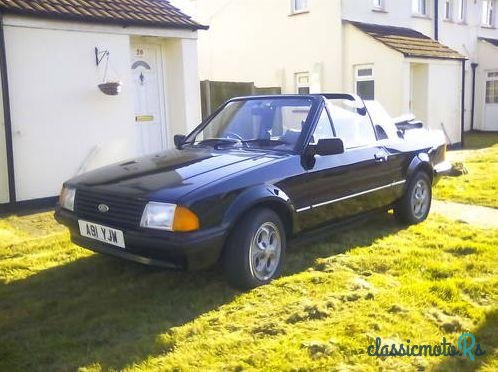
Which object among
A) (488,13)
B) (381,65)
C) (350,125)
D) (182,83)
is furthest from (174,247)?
(488,13)

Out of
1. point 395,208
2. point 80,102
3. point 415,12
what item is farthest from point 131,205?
point 415,12

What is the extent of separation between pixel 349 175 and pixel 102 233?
8.12ft

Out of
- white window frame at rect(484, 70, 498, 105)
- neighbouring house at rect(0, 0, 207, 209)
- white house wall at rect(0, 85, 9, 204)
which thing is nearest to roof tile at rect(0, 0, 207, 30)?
neighbouring house at rect(0, 0, 207, 209)

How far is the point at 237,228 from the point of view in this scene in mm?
4180

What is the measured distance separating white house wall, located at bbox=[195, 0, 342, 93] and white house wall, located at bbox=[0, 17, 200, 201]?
7.63m

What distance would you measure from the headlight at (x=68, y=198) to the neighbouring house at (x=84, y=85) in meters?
3.30

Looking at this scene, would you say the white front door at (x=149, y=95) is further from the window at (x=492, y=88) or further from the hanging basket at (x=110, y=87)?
the window at (x=492, y=88)

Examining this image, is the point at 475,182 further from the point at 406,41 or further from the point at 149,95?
the point at 406,41

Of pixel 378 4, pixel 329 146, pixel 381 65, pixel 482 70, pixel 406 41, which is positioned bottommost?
pixel 329 146

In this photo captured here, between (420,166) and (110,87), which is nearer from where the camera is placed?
(420,166)

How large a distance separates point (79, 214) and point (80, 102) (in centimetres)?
433

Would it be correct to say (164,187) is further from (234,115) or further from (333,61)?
(333,61)

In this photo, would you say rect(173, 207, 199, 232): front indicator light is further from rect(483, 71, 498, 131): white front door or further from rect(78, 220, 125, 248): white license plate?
rect(483, 71, 498, 131): white front door

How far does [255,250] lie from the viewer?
433 cm
